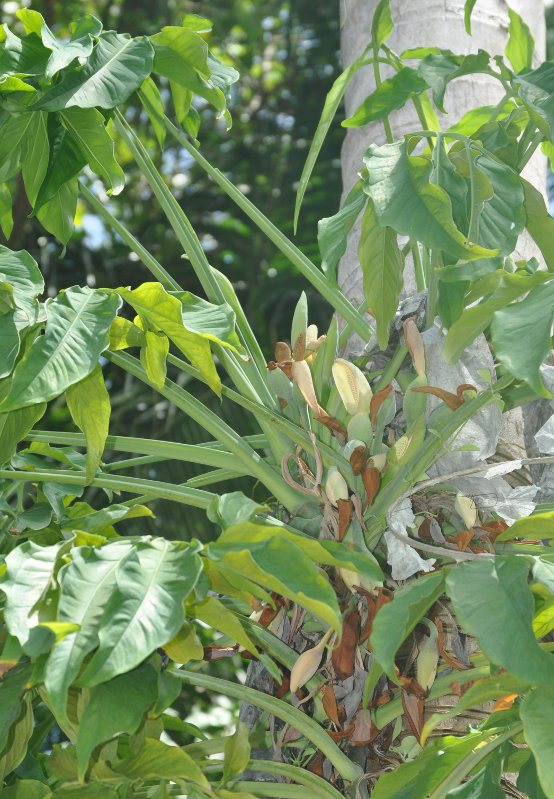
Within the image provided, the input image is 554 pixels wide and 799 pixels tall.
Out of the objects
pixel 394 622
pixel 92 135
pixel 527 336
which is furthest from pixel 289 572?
pixel 92 135

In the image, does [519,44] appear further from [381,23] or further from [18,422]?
[18,422]

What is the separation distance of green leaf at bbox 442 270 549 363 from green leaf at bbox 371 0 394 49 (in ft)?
1.02

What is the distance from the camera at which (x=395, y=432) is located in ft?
2.41

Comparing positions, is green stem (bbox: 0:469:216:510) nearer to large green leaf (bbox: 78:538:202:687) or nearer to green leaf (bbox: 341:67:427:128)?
large green leaf (bbox: 78:538:202:687)

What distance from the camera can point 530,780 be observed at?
0.58 m

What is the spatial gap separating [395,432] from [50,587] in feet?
1.10

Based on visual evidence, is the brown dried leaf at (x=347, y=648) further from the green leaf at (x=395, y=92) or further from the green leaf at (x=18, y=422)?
the green leaf at (x=395, y=92)

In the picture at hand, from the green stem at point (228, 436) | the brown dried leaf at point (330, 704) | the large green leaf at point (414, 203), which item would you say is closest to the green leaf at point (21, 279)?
the green stem at point (228, 436)

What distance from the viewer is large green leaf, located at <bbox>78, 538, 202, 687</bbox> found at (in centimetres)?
42

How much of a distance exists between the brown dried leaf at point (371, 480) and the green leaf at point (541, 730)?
0.21 metres

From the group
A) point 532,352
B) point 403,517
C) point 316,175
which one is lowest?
point 316,175

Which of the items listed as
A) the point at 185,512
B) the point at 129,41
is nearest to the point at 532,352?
the point at 129,41

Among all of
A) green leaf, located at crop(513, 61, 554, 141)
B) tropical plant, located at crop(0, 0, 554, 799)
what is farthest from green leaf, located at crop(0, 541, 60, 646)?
A: green leaf, located at crop(513, 61, 554, 141)

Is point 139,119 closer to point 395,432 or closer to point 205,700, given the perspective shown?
point 205,700
